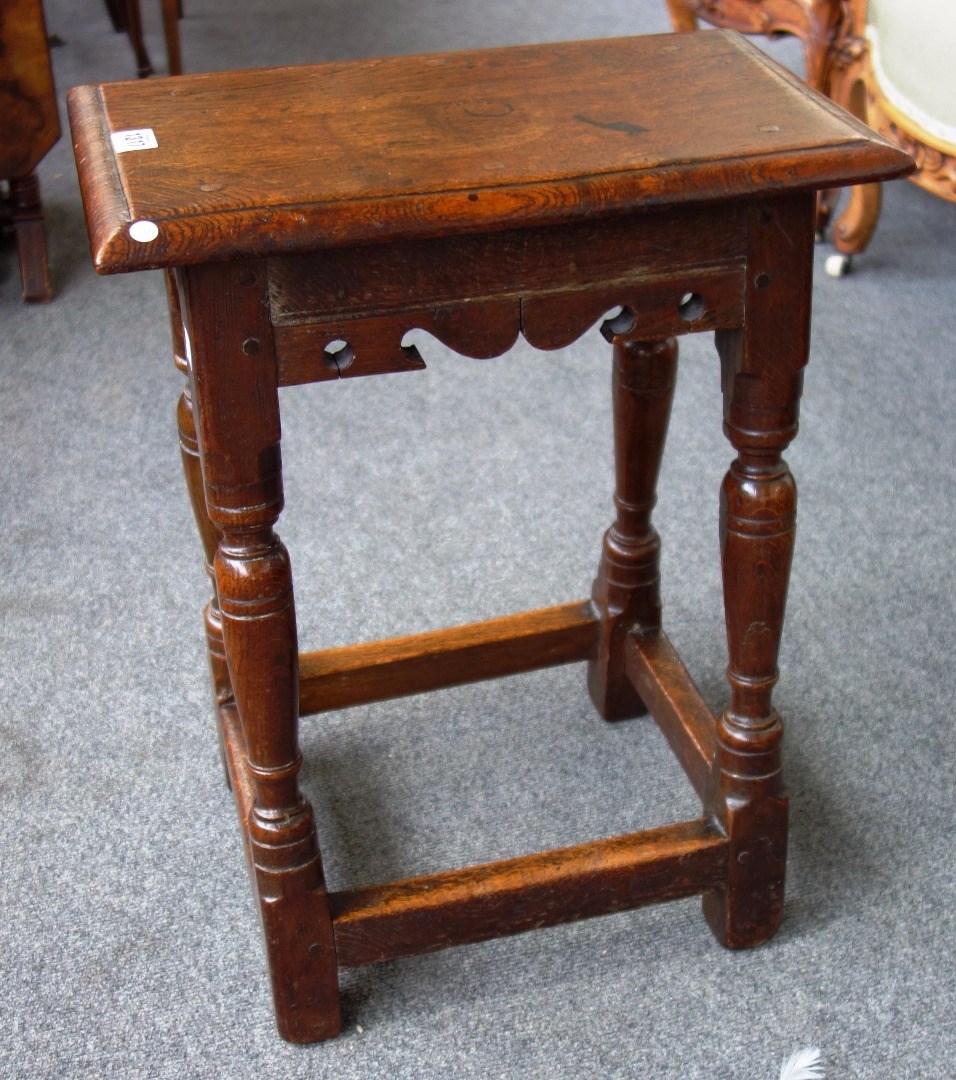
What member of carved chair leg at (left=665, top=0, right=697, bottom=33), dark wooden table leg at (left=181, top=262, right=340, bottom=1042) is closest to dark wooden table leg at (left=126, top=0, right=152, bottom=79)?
carved chair leg at (left=665, top=0, right=697, bottom=33)

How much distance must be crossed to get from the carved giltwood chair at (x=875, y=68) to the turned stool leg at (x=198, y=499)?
1.17 meters

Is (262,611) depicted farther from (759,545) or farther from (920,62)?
(920,62)

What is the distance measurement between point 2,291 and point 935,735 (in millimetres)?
1799

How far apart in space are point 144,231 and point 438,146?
23 centimetres

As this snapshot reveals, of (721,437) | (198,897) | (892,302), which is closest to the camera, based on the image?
(198,897)

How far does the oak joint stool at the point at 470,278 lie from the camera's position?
35.3 inches

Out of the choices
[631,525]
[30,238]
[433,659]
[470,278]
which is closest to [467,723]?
[433,659]

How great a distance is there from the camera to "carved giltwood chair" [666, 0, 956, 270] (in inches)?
80.7

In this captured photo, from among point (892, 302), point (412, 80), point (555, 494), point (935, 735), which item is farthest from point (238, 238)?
point (892, 302)

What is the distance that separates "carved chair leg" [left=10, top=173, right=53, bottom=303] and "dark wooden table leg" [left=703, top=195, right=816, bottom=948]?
1719mm

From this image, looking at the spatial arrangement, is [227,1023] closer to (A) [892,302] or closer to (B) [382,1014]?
(B) [382,1014]

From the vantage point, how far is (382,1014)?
1.21 meters

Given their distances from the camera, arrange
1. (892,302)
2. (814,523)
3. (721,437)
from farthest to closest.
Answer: (892,302) → (721,437) → (814,523)

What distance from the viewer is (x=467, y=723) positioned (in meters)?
1.53
